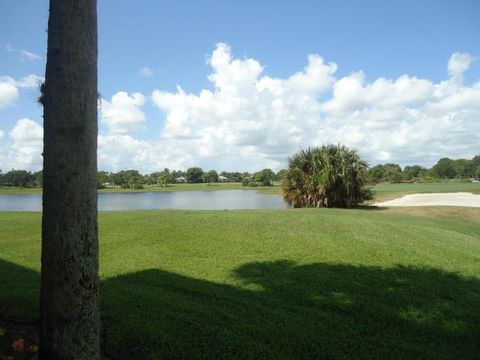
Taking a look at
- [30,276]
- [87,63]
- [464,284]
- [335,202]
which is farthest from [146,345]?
[335,202]

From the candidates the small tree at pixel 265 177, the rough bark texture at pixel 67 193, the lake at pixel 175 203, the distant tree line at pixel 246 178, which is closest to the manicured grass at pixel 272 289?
the rough bark texture at pixel 67 193

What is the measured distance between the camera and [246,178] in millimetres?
113625

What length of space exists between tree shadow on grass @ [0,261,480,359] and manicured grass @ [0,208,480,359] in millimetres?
20

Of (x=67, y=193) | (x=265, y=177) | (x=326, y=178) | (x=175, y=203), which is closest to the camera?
(x=67, y=193)

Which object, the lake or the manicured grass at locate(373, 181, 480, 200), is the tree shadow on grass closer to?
the lake

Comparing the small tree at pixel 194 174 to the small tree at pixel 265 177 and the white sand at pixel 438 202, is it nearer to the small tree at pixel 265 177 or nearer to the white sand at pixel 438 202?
the small tree at pixel 265 177

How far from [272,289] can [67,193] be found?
3934mm

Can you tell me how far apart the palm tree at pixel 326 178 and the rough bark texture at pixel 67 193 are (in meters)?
17.4

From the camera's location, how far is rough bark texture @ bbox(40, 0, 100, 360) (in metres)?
2.80

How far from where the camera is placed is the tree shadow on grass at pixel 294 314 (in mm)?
4051

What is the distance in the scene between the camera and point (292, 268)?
6980 millimetres

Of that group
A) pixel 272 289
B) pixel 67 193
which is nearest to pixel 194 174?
pixel 272 289

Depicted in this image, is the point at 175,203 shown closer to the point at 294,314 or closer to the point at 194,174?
the point at 294,314

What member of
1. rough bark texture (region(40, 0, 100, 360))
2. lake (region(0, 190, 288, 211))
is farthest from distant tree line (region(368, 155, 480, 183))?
rough bark texture (region(40, 0, 100, 360))
